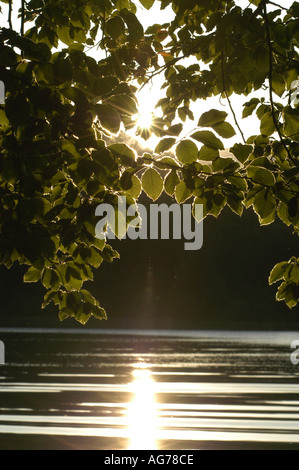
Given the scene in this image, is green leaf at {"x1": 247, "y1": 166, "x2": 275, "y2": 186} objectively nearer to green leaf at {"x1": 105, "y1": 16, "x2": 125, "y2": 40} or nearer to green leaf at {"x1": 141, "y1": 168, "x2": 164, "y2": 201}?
green leaf at {"x1": 141, "y1": 168, "x2": 164, "y2": 201}

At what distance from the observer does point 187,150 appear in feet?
16.1

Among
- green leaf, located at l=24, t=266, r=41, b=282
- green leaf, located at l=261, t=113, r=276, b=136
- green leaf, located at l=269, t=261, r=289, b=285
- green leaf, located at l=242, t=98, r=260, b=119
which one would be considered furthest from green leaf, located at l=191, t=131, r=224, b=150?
green leaf, located at l=24, t=266, r=41, b=282

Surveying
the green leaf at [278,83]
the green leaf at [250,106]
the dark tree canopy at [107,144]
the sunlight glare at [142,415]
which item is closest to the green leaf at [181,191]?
the dark tree canopy at [107,144]

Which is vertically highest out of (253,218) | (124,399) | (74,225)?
(253,218)

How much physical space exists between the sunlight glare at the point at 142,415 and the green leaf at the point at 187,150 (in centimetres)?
1176

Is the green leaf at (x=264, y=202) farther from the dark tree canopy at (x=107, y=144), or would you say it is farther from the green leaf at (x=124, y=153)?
the green leaf at (x=124, y=153)

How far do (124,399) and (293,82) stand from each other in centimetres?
1980

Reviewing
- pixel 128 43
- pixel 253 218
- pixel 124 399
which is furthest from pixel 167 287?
pixel 128 43

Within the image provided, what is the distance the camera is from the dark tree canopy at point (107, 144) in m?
4.57

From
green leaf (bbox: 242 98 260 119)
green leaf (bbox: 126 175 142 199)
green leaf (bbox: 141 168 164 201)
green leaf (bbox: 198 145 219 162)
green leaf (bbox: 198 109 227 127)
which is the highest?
green leaf (bbox: 242 98 260 119)

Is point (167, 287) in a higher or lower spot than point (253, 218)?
lower

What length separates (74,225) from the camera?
5.52m

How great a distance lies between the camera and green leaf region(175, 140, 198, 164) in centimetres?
489
